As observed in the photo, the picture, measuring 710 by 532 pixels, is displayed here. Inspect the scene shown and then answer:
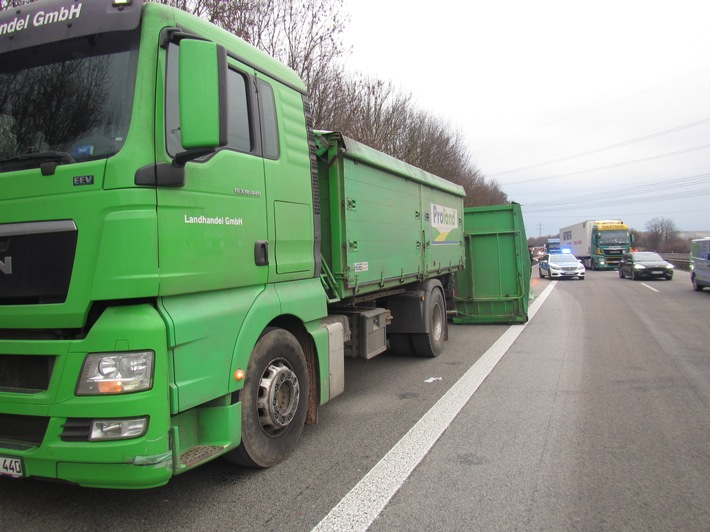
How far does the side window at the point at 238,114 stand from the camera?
11.5 feet

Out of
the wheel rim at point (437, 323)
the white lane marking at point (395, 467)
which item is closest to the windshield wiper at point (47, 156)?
the white lane marking at point (395, 467)

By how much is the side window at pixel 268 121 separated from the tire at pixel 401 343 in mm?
4740

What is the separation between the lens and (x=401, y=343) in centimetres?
814

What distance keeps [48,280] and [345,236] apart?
9.48 feet

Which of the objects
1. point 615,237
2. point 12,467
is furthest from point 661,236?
point 12,467

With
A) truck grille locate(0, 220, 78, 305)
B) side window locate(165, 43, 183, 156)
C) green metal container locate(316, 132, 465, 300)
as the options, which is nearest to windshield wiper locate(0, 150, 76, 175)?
truck grille locate(0, 220, 78, 305)

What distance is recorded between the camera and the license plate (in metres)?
2.82

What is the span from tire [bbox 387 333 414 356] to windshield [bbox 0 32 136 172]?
588 cm

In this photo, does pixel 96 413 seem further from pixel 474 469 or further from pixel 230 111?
pixel 474 469

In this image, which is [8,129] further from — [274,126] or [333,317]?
[333,317]

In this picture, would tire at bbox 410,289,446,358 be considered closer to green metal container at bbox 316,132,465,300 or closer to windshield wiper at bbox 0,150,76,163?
green metal container at bbox 316,132,465,300

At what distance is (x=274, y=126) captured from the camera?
4004 mm

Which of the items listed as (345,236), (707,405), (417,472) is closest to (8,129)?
(345,236)

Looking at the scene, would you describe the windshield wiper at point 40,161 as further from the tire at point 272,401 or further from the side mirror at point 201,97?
the tire at point 272,401
